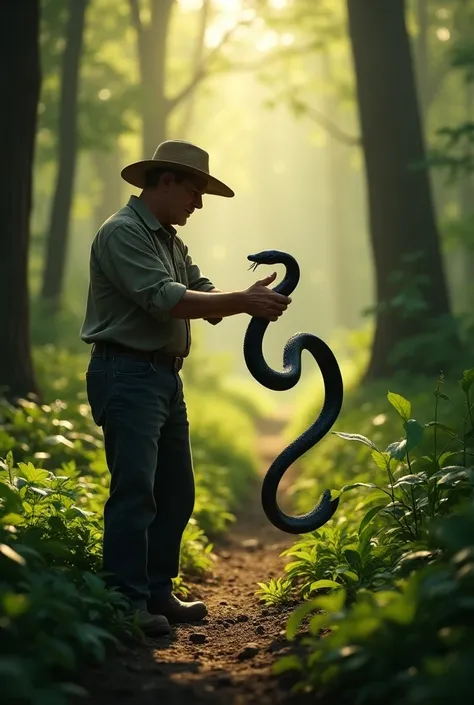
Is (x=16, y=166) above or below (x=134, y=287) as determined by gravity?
above

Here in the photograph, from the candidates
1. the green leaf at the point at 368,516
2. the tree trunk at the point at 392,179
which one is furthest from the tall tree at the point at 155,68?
the green leaf at the point at 368,516

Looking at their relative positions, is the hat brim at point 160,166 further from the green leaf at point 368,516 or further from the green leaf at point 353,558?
the green leaf at point 353,558

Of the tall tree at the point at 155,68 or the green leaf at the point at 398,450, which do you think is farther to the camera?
the tall tree at the point at 155,68

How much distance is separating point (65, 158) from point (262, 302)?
44.7 feet

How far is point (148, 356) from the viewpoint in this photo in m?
4.67

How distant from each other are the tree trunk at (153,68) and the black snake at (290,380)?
625 inches

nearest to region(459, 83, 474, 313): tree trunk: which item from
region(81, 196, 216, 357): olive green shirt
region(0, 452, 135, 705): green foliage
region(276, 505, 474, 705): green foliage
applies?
region(81, 196, 216, 357): olive green shirt

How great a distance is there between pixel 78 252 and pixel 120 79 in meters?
20.8

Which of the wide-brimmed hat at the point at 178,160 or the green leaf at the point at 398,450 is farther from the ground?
the wide-brimmed hat at the point at 178,160

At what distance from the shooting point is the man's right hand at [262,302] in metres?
4.48

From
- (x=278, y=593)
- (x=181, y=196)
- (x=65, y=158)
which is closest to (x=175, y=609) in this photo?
(x=278, y=593)

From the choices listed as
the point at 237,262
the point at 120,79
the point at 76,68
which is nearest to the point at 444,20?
the point at 120,79

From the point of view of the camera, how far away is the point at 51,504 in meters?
4.68

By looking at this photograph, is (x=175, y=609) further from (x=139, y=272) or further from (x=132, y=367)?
(x=139, y=272)
